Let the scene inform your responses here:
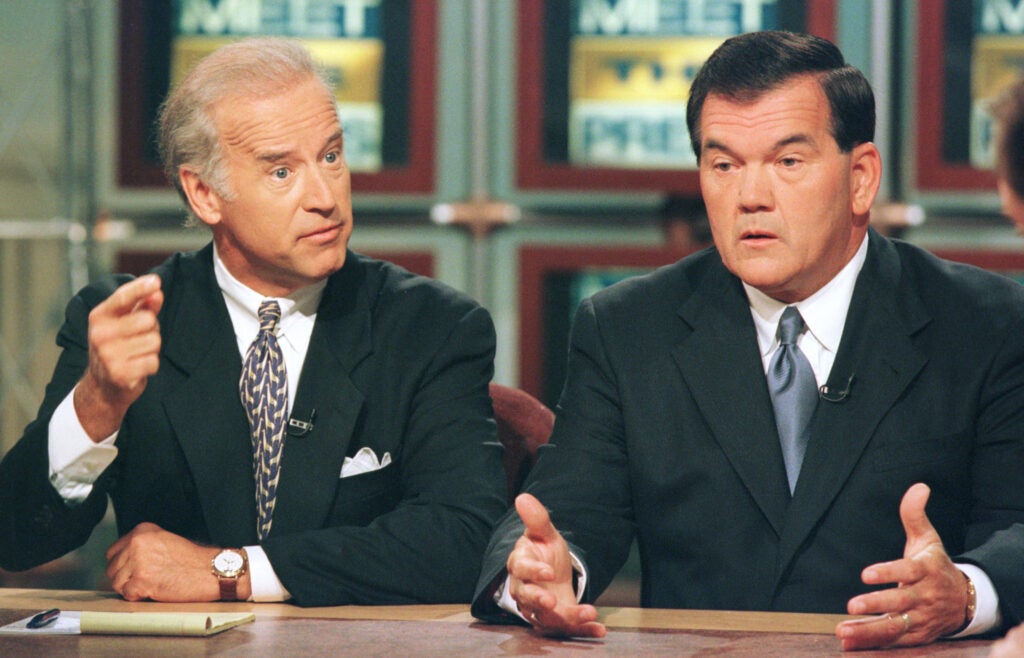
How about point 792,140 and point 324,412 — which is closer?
point 792,140

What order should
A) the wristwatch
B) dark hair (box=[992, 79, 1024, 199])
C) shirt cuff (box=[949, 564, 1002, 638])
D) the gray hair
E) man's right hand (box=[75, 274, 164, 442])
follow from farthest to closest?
the gray hair → the wristwatch → man's right hand (box=[75, 274, 164, 442]) → shirt cuff (box=[949, 564, 1002, 638]) → dark hair (box=[992, 79, 1024, 199])

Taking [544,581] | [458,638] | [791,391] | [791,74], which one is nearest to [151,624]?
[458,638]

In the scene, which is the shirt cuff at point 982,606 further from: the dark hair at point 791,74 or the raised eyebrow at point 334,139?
the raised eyebrow at point 334,139

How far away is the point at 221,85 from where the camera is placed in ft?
8.16

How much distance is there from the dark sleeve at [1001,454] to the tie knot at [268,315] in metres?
1.20

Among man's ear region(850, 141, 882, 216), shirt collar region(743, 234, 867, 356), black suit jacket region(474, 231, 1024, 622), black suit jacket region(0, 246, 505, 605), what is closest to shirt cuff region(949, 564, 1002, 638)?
black suit jacket region(474, 231, 1024, 622)

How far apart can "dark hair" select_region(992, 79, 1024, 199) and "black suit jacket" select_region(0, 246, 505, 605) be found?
3.39ft

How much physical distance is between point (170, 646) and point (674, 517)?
0.85 m

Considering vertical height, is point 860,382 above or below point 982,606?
above

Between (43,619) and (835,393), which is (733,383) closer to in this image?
(835,393)

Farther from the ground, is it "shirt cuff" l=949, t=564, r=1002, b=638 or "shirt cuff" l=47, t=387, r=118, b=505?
"shirt cuff" l=47, t=387, r=118, b=505

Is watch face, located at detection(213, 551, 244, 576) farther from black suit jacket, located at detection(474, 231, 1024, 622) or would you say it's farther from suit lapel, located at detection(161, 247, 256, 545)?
black suit jacket, located at detection(474, 231, 1024, 622)

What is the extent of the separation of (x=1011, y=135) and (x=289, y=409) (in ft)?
4.33

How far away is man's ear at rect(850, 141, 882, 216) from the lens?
227 cm
